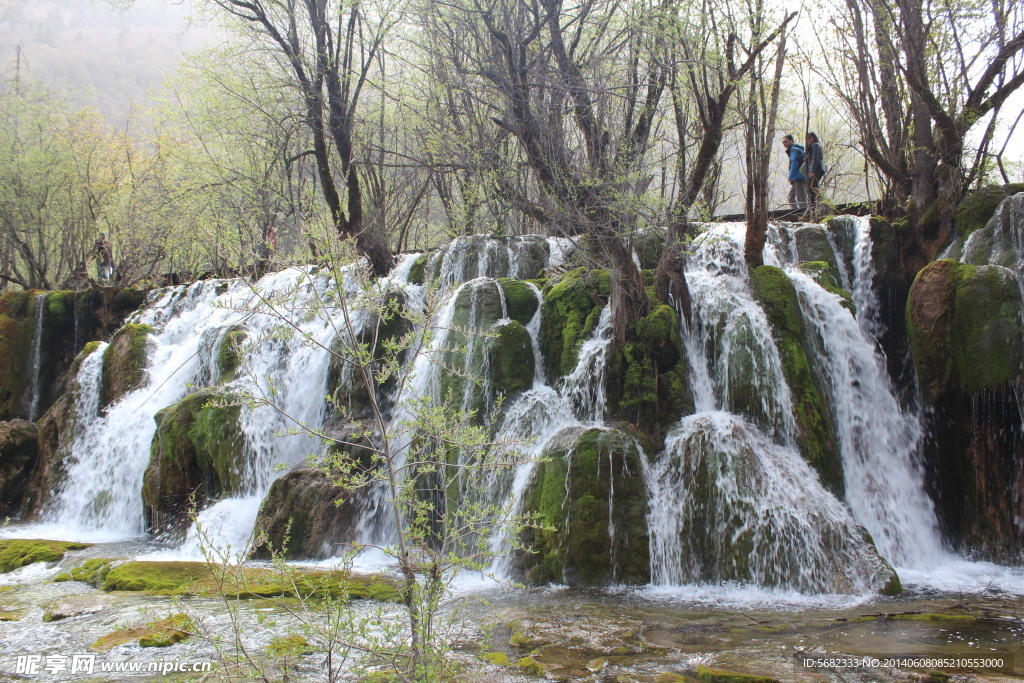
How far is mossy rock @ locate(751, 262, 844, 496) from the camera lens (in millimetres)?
7324

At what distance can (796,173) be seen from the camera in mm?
12984

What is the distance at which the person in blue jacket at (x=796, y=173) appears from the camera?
12695mm

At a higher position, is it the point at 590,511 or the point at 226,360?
the point at 226,360

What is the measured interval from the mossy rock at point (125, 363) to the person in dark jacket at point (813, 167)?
13.9 m

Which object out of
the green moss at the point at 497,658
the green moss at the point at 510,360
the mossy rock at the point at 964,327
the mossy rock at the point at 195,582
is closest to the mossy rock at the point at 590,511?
the mossy rock at the point at 195,582

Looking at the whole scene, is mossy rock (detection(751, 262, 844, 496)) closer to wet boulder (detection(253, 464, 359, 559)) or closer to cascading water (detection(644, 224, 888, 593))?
cascading water (detection(644, 224, 888, 593))

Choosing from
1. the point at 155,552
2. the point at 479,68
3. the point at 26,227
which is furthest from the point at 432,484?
the point at 26,227

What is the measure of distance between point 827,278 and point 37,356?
1839cm

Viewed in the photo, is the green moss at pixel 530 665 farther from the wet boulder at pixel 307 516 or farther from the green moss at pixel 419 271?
the green moss at pixel 419 271

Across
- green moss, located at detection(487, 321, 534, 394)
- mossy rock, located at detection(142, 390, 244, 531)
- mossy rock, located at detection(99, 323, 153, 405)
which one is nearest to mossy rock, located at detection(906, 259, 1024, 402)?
green moss, located at detection(487, 321, 534, 394)

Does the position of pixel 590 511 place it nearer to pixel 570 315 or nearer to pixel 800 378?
pixel 800 378

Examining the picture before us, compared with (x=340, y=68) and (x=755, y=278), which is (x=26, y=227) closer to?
(x=340, y=68)

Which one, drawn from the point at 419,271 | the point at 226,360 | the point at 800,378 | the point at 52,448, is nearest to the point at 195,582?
the point at 226,360

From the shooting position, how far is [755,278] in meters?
8.90
